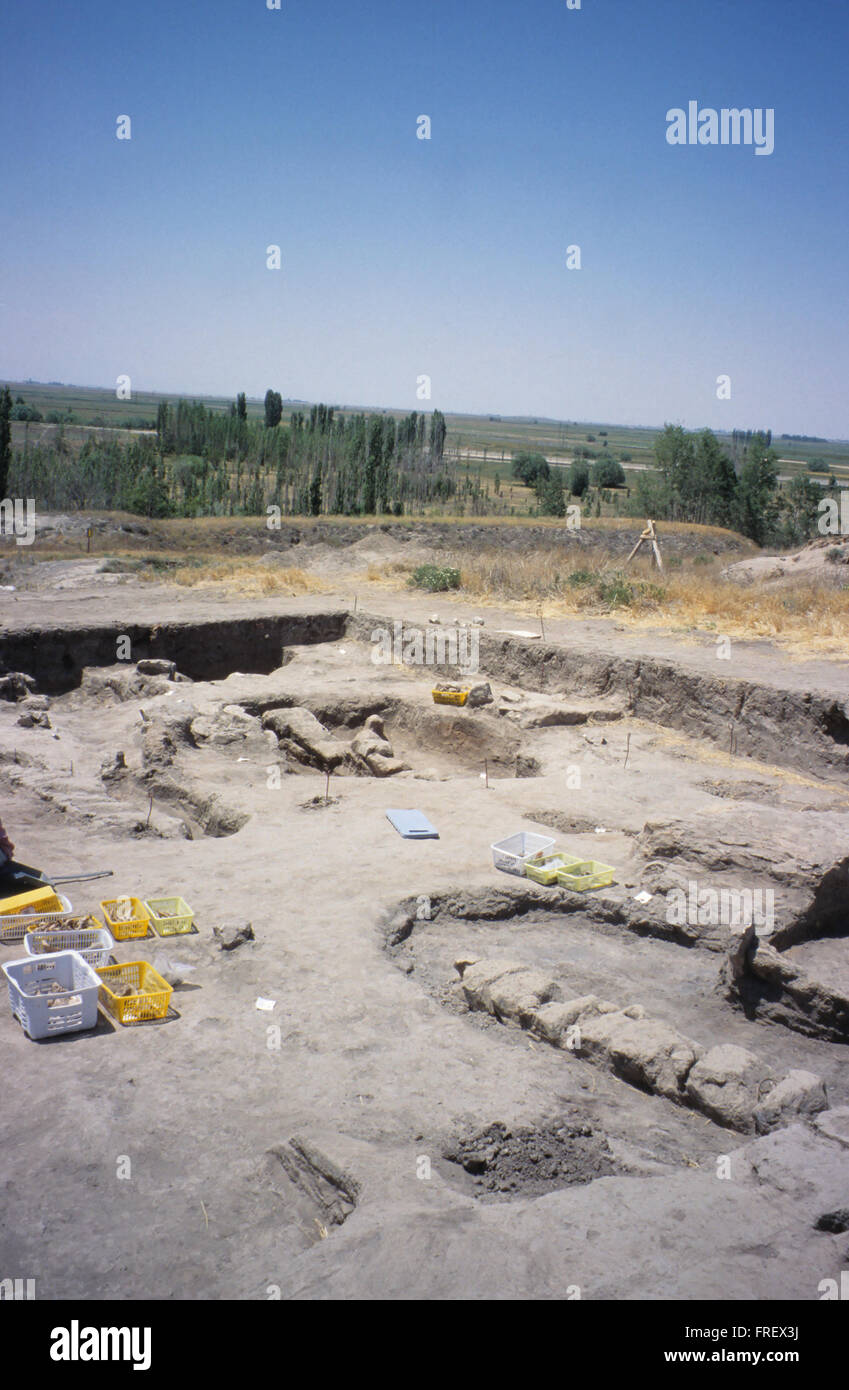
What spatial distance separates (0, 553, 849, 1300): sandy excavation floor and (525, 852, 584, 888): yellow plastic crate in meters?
0.16

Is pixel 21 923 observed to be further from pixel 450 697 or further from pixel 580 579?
pixel 580 579

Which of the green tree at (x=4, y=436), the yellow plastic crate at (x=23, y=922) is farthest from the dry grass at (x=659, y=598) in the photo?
the green tree at (x=4, y=436)

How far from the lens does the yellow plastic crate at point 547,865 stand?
21.9 feet

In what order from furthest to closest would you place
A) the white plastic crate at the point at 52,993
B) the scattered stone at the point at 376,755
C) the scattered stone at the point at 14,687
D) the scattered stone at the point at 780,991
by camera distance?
the scattered stone at the point at 14,687
the scattered stone at the point at 376,755
the scattered stone at the point at 780,991
the white plastic crate at the point at 52,993

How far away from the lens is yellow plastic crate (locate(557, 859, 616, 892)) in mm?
6609

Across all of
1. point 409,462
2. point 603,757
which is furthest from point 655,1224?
point 409,462

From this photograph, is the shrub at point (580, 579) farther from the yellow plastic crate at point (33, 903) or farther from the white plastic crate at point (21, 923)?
the white plastic crate at point (21, 923)

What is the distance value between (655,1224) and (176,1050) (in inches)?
88.5

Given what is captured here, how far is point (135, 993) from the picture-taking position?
480 centimetres

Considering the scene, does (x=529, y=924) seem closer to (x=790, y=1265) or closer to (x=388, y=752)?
(x=790, y=1265)

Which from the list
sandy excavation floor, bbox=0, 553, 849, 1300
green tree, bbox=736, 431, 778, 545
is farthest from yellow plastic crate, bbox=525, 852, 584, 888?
green tree, bbox=736, 431, 778, 545

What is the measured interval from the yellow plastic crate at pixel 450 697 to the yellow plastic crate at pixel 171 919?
21.0ft

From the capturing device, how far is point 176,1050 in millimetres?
4305

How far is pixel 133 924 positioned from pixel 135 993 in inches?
25.8
